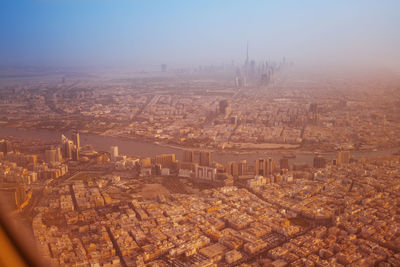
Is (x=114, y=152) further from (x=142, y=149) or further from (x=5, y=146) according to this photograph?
(x=5, y=146)

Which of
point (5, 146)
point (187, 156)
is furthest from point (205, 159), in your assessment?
point (5, 146)

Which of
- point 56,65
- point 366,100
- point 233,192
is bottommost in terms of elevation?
point 233,192

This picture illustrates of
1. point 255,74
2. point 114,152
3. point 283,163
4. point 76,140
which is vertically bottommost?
point 283,163

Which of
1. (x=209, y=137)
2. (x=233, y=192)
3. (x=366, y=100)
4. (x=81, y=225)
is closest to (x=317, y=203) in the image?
(x=233, y=192)

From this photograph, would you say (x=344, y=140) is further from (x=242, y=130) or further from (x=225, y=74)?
(x=225, y=74)

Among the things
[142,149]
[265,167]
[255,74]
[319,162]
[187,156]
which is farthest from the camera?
[255,74]

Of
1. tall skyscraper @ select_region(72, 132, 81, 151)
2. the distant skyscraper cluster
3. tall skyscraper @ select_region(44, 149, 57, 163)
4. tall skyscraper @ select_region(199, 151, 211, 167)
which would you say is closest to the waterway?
tall skyscraper @ select_region(72, 132, 81, 151)

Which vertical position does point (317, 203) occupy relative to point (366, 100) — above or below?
below

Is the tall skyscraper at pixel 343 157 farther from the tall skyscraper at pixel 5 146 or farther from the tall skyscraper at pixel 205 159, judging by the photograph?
the tall skyscraper at pixel 5 146

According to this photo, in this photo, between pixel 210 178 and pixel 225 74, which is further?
pixel 225 74
